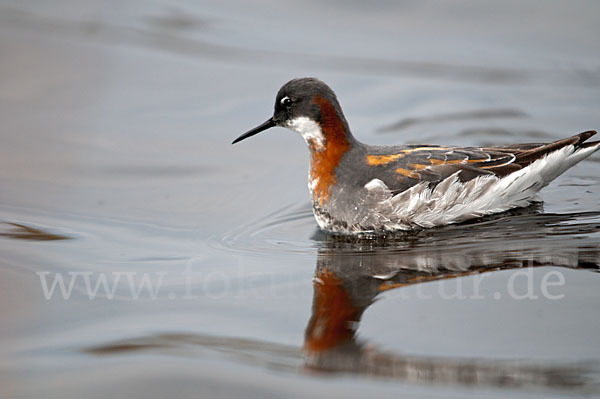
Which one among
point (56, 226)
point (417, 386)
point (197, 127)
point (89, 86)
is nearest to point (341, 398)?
point (417, 386)

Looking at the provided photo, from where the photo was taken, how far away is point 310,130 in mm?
7512

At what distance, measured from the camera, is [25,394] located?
4.34m

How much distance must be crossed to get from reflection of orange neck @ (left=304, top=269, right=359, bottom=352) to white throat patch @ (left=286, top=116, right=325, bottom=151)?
5.70ft

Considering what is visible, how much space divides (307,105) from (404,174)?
1.07 metres

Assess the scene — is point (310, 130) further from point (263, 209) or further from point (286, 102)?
point (263, 209)

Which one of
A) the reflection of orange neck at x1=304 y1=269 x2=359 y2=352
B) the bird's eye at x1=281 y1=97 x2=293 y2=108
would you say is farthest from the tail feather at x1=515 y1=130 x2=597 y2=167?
the reflection of orange neck at x1=304 y1=269 x2=359 y2=352

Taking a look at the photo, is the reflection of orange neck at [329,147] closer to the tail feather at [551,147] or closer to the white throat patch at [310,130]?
the white throat patch at [310,130]

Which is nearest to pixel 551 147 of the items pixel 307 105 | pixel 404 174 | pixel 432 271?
pixel 404 174

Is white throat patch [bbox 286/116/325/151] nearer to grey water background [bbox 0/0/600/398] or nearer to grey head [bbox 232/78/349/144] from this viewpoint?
grey head [bbox 232/78/349/144]

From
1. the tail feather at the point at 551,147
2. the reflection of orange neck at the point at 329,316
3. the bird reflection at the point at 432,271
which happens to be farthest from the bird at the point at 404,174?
the reflection of orange neck at the point at 329,316

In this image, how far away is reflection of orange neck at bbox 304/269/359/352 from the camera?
195 inches

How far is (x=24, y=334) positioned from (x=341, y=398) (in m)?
2.06

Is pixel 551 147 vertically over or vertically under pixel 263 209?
over

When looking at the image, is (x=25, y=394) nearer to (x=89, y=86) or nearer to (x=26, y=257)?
Answer: (x=26, y=257)
